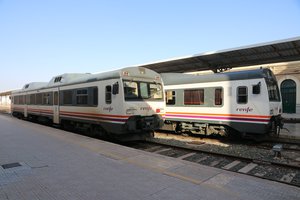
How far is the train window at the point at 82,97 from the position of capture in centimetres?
1072

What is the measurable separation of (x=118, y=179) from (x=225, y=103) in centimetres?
713

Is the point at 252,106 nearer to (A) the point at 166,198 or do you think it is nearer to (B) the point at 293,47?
(B) the point at 293,47

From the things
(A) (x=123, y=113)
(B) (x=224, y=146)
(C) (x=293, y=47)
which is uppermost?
(C) (x=293, y=47)

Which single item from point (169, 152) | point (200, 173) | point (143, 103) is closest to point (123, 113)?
point (143, 103)

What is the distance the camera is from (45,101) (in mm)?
15078

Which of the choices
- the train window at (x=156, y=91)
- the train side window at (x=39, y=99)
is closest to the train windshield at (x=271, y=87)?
the train window at (x=156, y=91)

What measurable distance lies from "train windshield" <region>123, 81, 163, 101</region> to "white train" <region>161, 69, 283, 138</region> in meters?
2.27

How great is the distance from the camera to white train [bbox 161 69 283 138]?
9.48 m

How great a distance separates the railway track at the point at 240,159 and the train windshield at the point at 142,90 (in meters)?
1.95

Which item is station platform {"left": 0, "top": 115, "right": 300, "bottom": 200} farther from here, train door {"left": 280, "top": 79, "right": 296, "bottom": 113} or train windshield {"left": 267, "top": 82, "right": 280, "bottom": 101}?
train door {"left": 280, "top": 79, "right": 296, "bottom": 113}

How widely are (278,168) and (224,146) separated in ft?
10.1

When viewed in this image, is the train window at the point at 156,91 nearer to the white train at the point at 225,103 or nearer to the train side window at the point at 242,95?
the white train at the point at 225,103

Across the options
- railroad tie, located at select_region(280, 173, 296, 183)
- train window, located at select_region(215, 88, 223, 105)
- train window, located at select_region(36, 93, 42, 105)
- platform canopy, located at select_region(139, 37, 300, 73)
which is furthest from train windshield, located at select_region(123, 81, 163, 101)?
train window, located at select_region(36, 93, 42, 105)

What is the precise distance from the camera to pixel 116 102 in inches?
351
